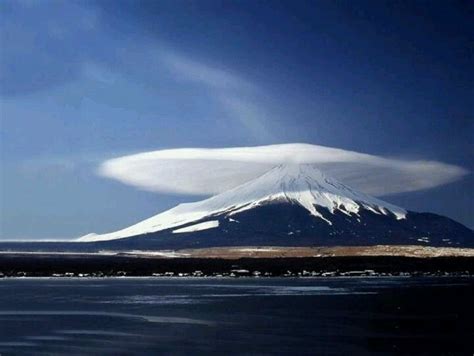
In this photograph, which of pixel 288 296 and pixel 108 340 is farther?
pixel 288 296

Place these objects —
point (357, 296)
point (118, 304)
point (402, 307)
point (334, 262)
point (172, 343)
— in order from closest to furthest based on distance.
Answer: point (172, 343) → point (402, 307) → point (118, 304) → point (357, 296) → point (334, 262)

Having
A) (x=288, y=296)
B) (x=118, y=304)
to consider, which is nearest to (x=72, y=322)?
(x=118, y=304)

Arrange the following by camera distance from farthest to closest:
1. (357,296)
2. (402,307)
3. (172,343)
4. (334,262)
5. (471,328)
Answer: (334,262) < (357,296) < (402,307) < (471,328) < (172,343)

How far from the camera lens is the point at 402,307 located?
4112 cm

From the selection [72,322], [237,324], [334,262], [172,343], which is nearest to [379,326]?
[237,324]

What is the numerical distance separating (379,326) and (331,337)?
439 centimetres

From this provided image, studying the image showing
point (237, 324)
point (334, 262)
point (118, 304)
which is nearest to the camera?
point (237, 324)

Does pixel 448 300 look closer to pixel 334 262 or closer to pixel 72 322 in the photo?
pixel 72 322

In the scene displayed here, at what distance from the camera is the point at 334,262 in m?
144

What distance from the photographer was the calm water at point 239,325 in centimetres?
2602

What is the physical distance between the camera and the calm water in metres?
26.0

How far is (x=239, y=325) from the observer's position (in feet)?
106

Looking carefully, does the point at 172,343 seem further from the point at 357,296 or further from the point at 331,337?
the point at 357,296

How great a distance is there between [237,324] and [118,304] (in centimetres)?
1299
